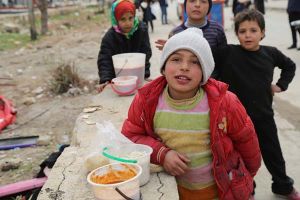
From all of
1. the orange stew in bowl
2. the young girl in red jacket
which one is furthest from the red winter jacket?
the orange stew in bowl

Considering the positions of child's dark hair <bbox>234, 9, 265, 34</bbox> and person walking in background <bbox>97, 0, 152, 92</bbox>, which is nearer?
child's dark hair <bbox>234, 9, 265, 34</bbox>

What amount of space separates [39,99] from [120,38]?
376cm

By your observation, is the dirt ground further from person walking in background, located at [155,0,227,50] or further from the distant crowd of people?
the distant crowd of people

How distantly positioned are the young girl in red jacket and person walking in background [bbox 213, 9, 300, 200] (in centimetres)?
94

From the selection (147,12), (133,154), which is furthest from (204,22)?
(147,12)

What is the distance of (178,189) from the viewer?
98.5 inches

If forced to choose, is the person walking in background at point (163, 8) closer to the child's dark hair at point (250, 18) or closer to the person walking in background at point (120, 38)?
the person walking in background at point (120, 38)

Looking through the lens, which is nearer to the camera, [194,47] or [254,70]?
[194,47]

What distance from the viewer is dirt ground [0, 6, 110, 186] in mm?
4930

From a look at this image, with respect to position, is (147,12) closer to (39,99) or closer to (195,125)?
(39,99)

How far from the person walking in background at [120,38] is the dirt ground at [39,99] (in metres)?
1.26

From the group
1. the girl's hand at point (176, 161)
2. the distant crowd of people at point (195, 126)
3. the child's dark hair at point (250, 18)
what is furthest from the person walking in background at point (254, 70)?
the girl's hand at point (176, 161)

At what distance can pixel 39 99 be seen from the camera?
25.4 feet

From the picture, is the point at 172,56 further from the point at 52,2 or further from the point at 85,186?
the point at 52,2
